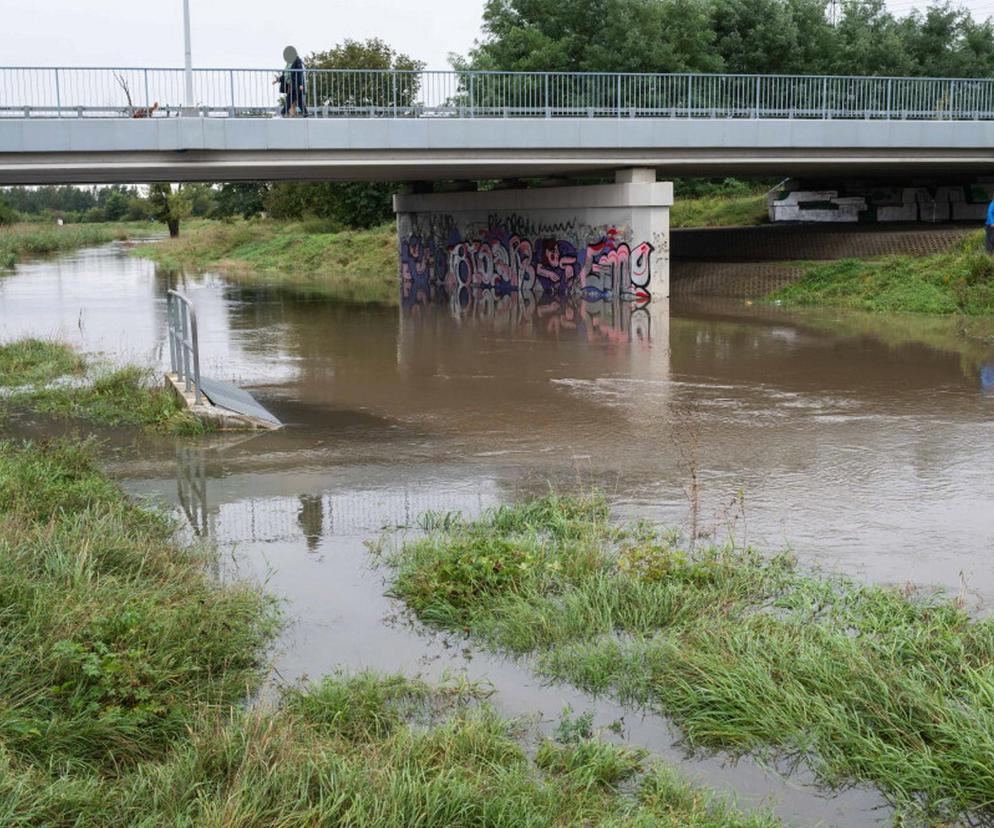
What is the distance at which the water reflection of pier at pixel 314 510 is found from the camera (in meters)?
8.74

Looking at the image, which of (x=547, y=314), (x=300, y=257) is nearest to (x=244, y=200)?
(x=300, y=257)

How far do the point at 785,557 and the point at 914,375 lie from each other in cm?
987

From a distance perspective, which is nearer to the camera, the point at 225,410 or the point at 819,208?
Result: the point at 225,410

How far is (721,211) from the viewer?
152 feet

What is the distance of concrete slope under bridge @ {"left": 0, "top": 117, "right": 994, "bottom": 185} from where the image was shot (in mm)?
23672

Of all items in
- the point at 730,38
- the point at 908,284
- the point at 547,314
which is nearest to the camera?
the point at 908,284

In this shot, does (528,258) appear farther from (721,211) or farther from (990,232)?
(721,211)

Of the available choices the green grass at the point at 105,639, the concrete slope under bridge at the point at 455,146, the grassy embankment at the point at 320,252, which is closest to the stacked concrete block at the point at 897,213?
the grassy embankment at the point at 320,252

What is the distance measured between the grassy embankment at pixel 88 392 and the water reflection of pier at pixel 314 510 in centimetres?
243

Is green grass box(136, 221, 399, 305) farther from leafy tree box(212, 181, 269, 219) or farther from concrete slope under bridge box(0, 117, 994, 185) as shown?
concrete slope under bridge box(0, 117, 994, 185)

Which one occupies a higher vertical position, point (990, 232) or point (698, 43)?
point (698, 43)

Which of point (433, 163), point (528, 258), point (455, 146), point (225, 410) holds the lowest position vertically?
point (225, 410)

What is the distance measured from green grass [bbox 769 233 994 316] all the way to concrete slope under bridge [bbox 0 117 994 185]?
283cm

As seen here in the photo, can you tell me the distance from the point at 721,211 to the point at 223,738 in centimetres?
4370
